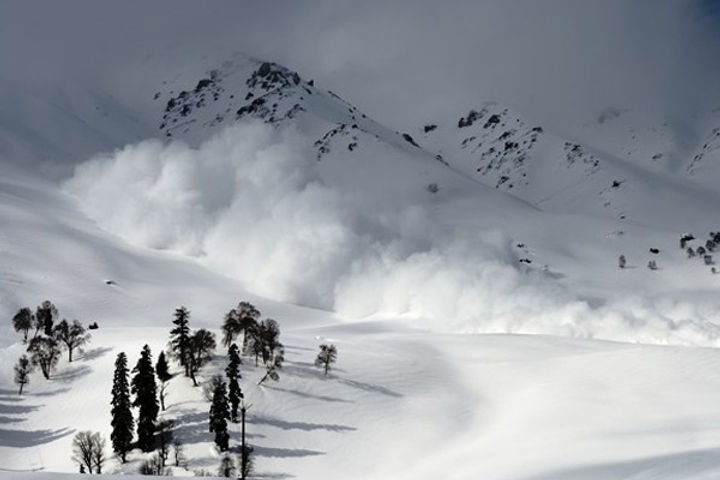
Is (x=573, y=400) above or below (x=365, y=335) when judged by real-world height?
below

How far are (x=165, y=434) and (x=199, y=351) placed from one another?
1613 centimetres

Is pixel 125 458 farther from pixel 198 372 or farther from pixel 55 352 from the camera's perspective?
pixel 55 352

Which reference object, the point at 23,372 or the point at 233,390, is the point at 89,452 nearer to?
the point at 233,390

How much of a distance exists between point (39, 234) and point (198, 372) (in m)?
128

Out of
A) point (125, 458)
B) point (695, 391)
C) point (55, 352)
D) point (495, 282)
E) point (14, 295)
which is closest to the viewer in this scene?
point (125, 458)

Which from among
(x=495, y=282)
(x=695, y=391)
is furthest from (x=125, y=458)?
(x=495, y=282)

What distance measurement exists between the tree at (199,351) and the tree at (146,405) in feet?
28.0

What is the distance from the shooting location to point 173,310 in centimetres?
15775

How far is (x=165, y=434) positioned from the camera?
73250mm

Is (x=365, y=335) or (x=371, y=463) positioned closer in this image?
(x=371, y=463)

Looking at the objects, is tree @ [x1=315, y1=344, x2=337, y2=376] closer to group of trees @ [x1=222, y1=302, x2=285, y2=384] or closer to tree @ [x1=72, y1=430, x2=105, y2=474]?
group of trees @ [x1=222, y1=302, x2=285, y2=384]

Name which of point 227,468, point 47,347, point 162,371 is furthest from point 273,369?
point 47,347

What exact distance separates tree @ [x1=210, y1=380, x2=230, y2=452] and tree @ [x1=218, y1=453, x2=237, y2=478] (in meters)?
1.83

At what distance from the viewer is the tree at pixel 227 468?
219 feet
